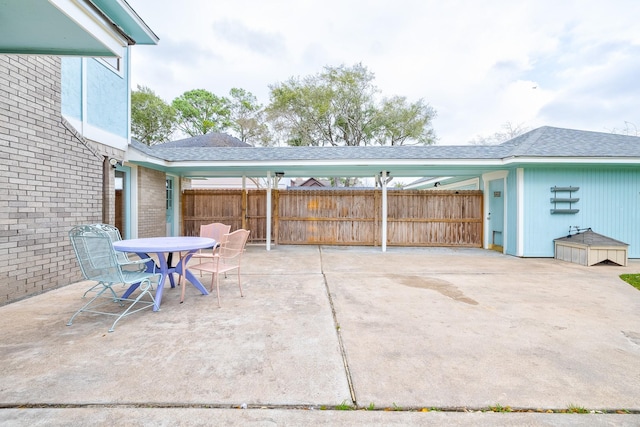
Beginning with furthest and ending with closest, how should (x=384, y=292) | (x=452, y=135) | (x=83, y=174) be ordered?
(x=452, y=135)
(x=83, y=174)
(x=384, y=292)

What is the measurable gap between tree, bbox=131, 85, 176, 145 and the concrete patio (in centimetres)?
2119

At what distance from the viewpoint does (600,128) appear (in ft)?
61.8

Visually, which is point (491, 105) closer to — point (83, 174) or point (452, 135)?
point (452, 135)

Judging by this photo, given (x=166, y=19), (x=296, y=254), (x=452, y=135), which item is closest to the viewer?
(x=296, y=254)

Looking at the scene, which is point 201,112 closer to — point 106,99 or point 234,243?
point 106,99

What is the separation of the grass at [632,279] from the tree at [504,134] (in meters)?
21.1

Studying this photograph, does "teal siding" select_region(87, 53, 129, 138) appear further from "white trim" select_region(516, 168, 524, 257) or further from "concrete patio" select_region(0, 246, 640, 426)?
"white trim" select_region(516, 168, 524, 257)

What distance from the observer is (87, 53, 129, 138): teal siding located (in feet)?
18.0

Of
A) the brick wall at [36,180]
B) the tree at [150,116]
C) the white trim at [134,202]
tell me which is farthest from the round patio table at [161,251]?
the tree at [150,116]

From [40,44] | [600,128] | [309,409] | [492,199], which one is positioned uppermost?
[600,128]

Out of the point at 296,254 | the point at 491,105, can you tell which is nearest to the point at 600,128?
the point at 491,105

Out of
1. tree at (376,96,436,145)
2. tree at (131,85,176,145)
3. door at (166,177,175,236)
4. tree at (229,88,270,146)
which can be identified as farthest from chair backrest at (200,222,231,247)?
tree at (131,85,176,145)

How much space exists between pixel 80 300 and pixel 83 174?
224cm

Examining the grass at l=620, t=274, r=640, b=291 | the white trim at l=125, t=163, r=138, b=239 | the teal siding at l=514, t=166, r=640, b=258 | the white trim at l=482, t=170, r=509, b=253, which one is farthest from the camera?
the white trim at l=482, t=170, r=509, b=253
